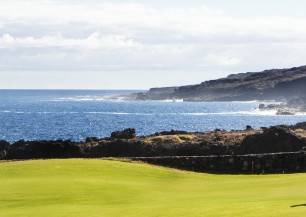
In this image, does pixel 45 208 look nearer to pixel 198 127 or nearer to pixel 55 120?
pixel 198 127

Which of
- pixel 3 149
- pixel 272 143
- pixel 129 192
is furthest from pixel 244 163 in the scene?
pixel 3 149

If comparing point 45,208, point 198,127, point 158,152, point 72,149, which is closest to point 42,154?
point 72,149

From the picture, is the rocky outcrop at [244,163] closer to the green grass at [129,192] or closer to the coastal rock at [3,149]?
the green grass at [129,192]

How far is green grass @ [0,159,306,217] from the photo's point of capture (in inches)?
770

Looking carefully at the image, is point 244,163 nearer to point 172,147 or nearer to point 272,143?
point 272,143

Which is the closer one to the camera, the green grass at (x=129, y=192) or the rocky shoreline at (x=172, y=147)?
the green grass at (x=129, y=192)

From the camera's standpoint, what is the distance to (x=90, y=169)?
32875 millimetres

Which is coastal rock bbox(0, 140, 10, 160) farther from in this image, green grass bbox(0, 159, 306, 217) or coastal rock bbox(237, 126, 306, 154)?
coastal rock bbox(237, 126, 306, 154)

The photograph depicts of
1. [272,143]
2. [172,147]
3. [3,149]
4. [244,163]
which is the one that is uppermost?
[272,143]

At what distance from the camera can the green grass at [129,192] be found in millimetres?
19562

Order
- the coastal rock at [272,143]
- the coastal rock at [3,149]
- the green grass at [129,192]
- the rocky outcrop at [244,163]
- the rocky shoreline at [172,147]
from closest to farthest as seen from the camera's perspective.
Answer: the green grass at [129,192] → the rocky outcrop at [244,163] → the coastal rock at [272,143] → the rocky shoreline at [172,147] → the coastal rock at [3,149]

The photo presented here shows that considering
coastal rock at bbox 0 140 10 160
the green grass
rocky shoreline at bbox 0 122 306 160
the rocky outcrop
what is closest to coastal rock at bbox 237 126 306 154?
rocky shoreline at bbox 0 122 306 160

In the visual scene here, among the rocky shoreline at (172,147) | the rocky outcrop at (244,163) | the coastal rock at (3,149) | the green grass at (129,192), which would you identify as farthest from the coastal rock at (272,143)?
the coastal rock at (3,149)

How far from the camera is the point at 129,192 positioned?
2564cm
